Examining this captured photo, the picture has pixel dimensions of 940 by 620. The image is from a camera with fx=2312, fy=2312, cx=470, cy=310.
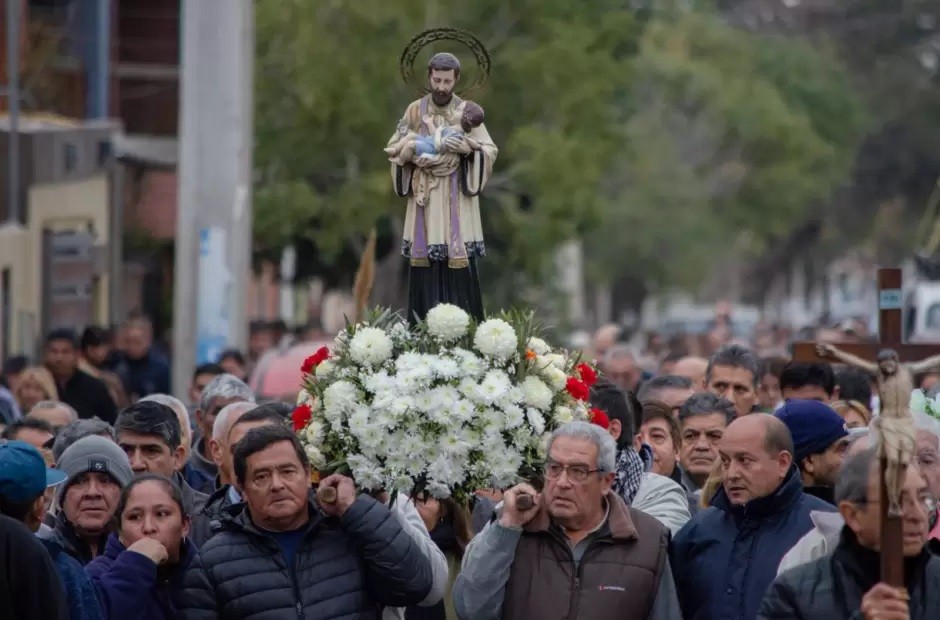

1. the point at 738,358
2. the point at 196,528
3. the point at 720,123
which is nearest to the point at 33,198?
the point at 738,358

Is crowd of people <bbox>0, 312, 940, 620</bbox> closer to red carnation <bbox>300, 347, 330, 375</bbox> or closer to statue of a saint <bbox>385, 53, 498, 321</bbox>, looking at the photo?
red carnation <bbox>300, 347, 330, 375</bbox>

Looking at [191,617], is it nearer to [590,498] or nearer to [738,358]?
[590,498]

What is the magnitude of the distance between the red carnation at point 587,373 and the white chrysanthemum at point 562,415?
344 mm

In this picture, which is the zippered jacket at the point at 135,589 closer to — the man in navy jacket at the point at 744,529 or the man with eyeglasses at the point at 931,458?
the man in navy jacket at the point at 744,529

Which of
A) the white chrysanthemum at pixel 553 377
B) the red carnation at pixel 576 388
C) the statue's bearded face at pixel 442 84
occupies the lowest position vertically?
the red carnation at pixel 576 388

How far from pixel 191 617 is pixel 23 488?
787 millimetres

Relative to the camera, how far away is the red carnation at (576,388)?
8758 mm

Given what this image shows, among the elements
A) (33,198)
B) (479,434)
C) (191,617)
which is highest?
(33,198)

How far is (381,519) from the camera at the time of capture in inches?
312

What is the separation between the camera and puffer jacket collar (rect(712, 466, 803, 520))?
322 inches

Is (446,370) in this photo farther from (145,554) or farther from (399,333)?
(145,554)

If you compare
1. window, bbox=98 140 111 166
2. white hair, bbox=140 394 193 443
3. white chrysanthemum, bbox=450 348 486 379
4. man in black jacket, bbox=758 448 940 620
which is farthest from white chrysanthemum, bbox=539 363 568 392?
window, bbox=98 140 111 166

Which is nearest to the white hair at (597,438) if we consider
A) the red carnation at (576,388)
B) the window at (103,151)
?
the red carnation at (576,388)

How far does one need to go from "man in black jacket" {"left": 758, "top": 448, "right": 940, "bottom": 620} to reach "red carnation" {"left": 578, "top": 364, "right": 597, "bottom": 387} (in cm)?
225
